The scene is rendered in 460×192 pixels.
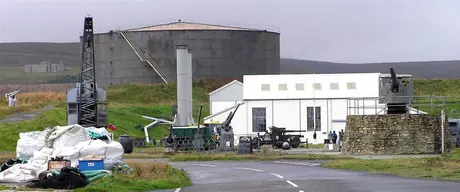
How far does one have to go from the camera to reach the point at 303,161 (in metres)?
48.5

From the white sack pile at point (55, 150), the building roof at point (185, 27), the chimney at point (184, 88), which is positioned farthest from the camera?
the building roof at point (185, 27)

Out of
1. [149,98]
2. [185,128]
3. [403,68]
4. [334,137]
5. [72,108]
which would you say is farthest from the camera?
[403,68]

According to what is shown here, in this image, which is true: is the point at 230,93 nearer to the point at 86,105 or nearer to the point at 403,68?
the point at 86,105

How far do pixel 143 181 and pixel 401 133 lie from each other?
90.2 ft

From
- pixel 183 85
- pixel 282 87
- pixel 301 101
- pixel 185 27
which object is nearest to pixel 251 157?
pixel 183 85

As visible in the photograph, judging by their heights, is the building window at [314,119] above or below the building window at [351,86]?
below

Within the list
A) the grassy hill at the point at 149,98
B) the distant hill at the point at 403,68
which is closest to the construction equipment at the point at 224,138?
the grassy hill at the point at 149,98

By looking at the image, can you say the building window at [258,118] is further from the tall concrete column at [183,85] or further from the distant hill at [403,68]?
the distant hill at [403,68]

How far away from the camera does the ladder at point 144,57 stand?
4311 inches

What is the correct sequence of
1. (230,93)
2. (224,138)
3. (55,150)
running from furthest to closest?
(230,93) → (224,138) → (55,150)

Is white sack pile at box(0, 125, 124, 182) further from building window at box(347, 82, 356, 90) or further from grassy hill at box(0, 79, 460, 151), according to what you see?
grassy hill at box(0, 79, 460, 151)

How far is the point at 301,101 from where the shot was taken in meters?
77.1

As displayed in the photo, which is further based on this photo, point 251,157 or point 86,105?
point 86,105

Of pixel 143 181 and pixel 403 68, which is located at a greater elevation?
pixel 403 68
